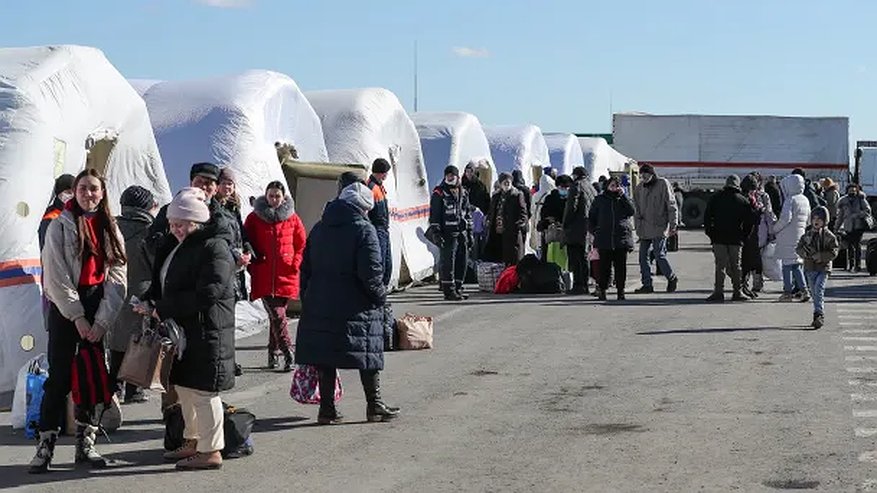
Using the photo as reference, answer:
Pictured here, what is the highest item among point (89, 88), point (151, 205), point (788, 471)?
point (89, 88)

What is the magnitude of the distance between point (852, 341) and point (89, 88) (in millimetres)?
7855

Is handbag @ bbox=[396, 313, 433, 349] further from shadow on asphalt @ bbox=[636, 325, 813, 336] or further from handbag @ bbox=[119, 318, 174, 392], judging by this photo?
handbag @ bbox=[119, 318, 174, 392]

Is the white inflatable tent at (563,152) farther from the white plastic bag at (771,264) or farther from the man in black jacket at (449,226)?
the man in black jacket at (449,226)

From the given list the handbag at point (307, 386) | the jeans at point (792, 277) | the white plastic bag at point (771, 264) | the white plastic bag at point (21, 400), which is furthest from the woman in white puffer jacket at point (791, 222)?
the white plastic bag at point (21, 400)

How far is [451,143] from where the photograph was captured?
28.1 metres

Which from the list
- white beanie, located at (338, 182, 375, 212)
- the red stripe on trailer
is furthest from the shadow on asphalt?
the red stripe on trailer

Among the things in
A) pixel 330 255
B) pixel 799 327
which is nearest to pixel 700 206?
pixel 799 327

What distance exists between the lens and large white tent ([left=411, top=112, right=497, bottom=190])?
27906 mm

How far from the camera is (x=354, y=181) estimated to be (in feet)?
35.1

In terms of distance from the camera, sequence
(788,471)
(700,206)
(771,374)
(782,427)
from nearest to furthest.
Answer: (788,471)
(782,427)
(771,374)
(700,206)

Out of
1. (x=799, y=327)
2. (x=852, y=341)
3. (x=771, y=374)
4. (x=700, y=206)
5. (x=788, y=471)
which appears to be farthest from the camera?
(x=700, y=206)

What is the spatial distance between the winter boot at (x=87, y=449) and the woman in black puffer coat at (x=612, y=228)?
11.8 m

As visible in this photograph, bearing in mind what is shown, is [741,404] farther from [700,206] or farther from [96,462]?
[700,206]

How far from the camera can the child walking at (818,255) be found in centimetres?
1631
